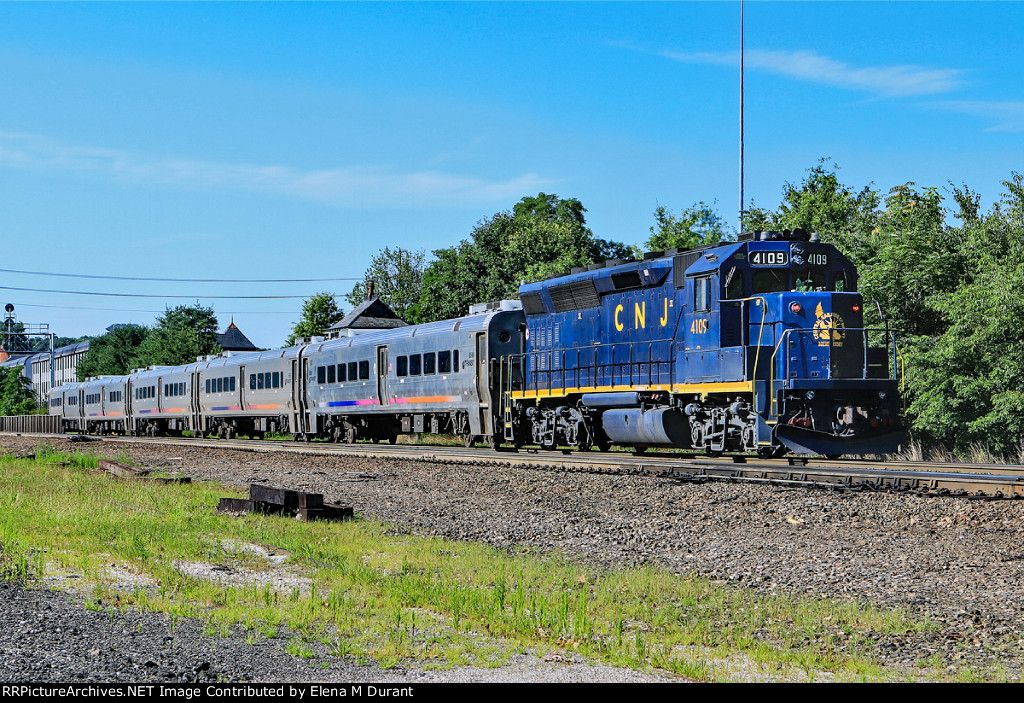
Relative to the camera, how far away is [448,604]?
273 inches

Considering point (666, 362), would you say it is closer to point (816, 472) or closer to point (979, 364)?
point (816, 472)

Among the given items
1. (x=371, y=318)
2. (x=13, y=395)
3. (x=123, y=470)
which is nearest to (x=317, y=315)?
(x=371, y=318)

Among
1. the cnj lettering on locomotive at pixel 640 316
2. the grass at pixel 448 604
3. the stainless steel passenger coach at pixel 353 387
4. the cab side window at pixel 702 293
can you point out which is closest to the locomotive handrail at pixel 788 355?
the cab side window at pixel 702 293

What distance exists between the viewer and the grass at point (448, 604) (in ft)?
18.8

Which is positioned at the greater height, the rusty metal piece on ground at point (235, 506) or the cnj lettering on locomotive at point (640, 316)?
the cnj lettering on locomotive at point (640, 316)

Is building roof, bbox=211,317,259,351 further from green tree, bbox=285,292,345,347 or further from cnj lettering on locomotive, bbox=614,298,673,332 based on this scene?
cnj lettering on locomotive, bbox=614,298,673,332

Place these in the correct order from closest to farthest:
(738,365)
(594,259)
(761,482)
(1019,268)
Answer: (761,482) < (738,365) < (1019,268) < (594,259)

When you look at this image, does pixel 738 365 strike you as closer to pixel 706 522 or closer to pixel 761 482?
pixel 761 482

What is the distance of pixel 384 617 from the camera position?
659cm

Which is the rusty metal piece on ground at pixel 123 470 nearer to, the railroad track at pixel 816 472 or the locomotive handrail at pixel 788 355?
the railroad track at pixel 816 472

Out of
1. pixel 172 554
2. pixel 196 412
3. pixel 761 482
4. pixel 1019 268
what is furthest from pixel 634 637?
pixel 196 412

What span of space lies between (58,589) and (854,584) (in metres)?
5.88

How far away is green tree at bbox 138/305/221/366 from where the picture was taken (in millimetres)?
77375

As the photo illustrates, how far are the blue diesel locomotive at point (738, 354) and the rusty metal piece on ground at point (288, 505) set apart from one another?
7.11m
